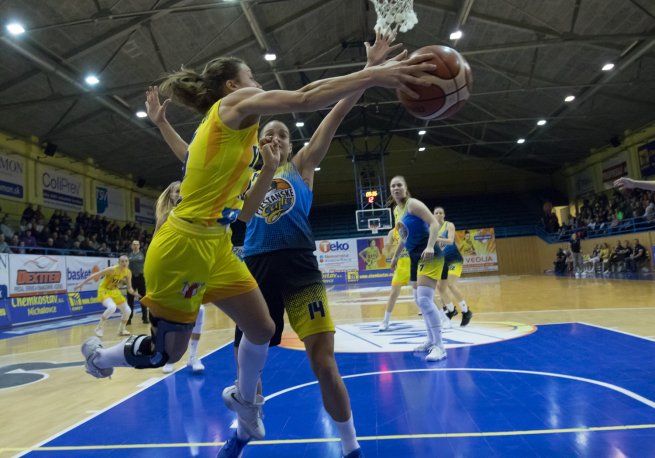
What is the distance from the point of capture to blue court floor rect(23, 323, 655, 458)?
2.85 m

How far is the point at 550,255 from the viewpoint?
27938 mm

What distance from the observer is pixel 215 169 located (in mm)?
2322

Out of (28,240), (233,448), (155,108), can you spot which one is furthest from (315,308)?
(28,240)

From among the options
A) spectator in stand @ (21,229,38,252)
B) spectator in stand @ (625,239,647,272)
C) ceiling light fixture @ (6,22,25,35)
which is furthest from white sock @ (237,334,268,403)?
spectator in stand @ (625,239,647,272)

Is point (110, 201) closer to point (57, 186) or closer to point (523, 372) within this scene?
point (57, 186)

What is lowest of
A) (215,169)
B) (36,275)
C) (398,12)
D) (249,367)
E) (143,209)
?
(249,367)

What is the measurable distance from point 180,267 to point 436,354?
3626mm

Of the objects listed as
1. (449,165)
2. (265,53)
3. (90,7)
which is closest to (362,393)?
(90,7)

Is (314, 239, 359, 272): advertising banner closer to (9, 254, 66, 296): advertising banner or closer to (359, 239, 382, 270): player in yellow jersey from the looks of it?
(359, 239, 382, 270): player in yellow jersey

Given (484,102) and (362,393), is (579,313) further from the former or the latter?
(484,102)

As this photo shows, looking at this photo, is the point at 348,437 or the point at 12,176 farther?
the point at 12,176

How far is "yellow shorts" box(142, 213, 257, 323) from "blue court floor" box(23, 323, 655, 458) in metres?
1.10

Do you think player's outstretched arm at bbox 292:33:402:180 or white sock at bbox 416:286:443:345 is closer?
player's outstretched arm at bbox 292:33:402:180

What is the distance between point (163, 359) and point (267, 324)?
0.56 meters
